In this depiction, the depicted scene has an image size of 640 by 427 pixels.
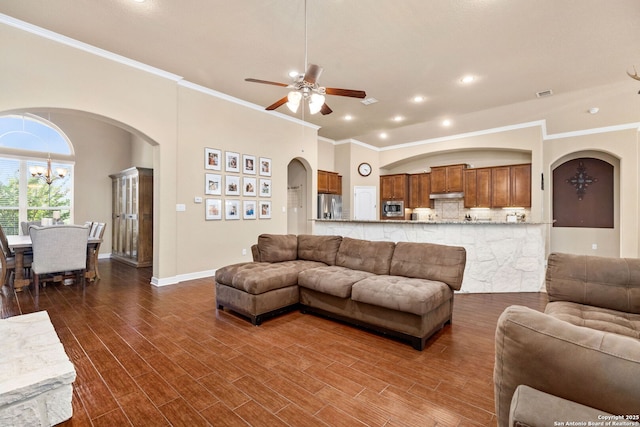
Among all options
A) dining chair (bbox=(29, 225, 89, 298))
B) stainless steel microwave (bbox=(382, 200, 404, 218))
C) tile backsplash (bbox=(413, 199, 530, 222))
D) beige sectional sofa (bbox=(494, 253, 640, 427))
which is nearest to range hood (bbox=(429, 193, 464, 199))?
tile backsplash (bbox=(413, 199, 530, 222))

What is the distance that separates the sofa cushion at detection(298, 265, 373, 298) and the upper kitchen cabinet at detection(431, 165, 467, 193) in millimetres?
5433

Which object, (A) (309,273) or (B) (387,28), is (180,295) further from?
(B) (387,28)

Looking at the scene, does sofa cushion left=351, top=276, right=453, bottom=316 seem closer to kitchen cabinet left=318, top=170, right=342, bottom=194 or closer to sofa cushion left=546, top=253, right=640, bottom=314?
sofa cushion left=546, top=253, right=640, bottom=314

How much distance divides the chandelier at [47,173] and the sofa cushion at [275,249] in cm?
546

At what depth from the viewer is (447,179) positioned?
7949 millimetres

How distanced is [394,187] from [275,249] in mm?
5733

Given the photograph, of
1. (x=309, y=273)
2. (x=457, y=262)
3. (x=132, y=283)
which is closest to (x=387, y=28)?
(x=457, y=262)

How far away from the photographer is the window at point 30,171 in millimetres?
6449

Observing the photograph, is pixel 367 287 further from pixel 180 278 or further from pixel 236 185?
pixel 236 185

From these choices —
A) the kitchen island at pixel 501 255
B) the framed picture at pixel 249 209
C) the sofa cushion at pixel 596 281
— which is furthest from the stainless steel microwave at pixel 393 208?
the sofa cushion at pixel 596 281

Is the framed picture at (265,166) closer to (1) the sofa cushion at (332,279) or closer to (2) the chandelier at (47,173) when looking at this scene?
(1) the sofa cushion at (332,279)

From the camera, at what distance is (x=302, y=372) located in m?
A: 2.24

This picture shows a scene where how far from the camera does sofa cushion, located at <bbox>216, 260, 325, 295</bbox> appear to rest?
312cm

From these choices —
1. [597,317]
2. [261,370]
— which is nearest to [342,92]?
[261,370]
